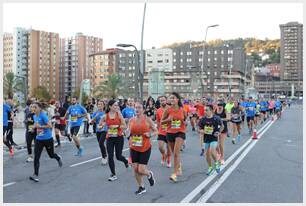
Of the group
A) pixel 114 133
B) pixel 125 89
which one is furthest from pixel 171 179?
pixel 125 89

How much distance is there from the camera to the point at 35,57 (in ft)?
417

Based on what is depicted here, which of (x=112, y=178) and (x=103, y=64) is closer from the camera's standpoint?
(x=112, y=178)

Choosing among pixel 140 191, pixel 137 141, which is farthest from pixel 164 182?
pixel 137 141

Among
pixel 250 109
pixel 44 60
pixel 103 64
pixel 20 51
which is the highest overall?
pixel 20 51

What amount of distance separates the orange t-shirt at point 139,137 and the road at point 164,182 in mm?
794

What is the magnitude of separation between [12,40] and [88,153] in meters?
123

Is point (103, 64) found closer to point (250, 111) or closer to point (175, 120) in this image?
point (250, 111)

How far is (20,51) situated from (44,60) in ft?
24.6

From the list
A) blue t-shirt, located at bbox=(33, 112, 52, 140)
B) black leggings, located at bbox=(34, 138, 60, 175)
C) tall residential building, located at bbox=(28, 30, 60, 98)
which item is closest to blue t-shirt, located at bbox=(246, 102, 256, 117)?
black leggings, located at bbox=(34, 138, 60, 175)

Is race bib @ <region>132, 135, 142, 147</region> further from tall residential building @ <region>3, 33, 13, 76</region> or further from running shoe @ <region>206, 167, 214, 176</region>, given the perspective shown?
tall residential building @ <region>3, 33, 13, 76</region>

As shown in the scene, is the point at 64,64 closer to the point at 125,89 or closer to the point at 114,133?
the point at 125,89

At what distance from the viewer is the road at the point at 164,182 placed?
7.17m

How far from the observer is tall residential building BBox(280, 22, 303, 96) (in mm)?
180000

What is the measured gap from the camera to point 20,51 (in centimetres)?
12781
